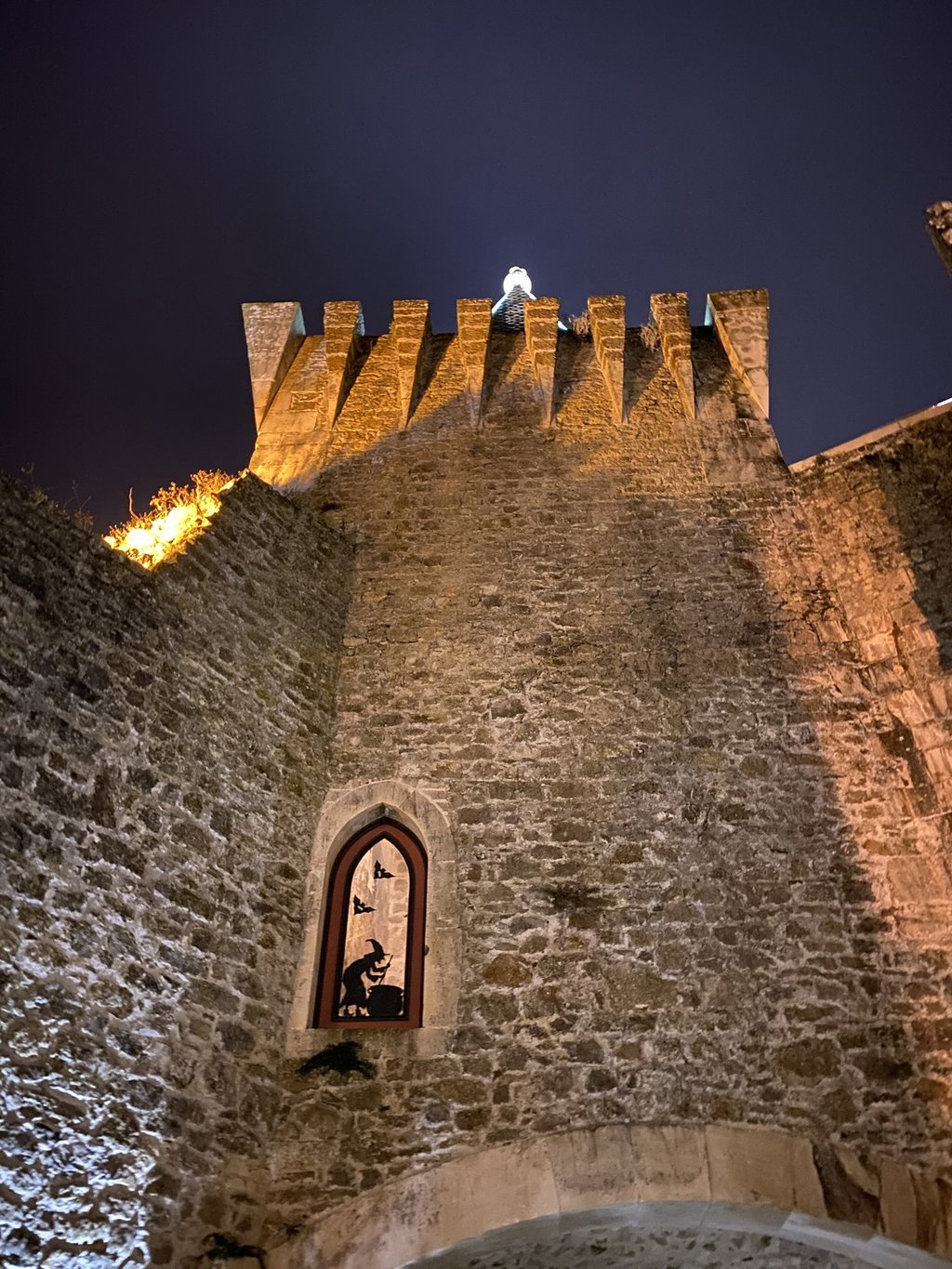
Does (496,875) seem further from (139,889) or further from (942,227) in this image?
(942,227)

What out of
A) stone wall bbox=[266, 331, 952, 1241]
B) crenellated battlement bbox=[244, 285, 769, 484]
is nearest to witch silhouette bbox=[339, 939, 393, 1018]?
stone wall bbox=[266, 331, 952, 1241]

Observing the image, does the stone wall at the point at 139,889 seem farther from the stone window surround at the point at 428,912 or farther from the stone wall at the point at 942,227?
the stone wall at the point at 942,227

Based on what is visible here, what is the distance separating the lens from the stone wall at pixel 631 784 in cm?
463

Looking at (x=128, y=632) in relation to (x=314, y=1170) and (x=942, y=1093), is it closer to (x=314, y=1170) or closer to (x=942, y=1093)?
(x=314, y=1170)

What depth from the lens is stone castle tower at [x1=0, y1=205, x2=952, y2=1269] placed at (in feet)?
13.8

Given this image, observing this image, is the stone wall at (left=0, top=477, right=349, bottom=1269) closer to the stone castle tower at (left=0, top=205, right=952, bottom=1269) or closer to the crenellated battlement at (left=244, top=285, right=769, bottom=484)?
the stone castle tower at (left=0, top=205, right=952, bottom=1269)

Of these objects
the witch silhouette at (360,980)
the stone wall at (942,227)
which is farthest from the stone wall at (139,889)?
the stone wall at (942,227)

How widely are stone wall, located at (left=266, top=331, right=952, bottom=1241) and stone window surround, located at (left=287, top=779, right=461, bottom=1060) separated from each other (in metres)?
0.07

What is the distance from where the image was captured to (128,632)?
4961 millimetres

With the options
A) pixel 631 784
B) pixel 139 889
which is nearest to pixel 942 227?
pixel 631 784

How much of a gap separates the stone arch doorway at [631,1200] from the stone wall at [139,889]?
66cm

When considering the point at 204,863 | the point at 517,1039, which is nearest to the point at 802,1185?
the point at 517,1039

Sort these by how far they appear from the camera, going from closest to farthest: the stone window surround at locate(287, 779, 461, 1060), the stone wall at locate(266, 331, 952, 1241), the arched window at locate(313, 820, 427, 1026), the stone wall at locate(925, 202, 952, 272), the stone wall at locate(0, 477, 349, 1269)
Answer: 1. the stone wall at locate(0, 477, 349, 1269)
2. the stone wall at locate(266, 331, 952, 1241)
3. the stone window surround at locate(287, 779, 461, 1060)
4. the arched window at locate(313, 820, 427, 1026)
5. the stone wall at locate(925, 202, 952, 272)

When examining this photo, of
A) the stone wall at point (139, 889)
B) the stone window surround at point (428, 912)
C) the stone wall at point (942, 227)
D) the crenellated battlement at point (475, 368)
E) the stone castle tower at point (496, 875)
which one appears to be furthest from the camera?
the crenellated battlement at point (475, 368)
